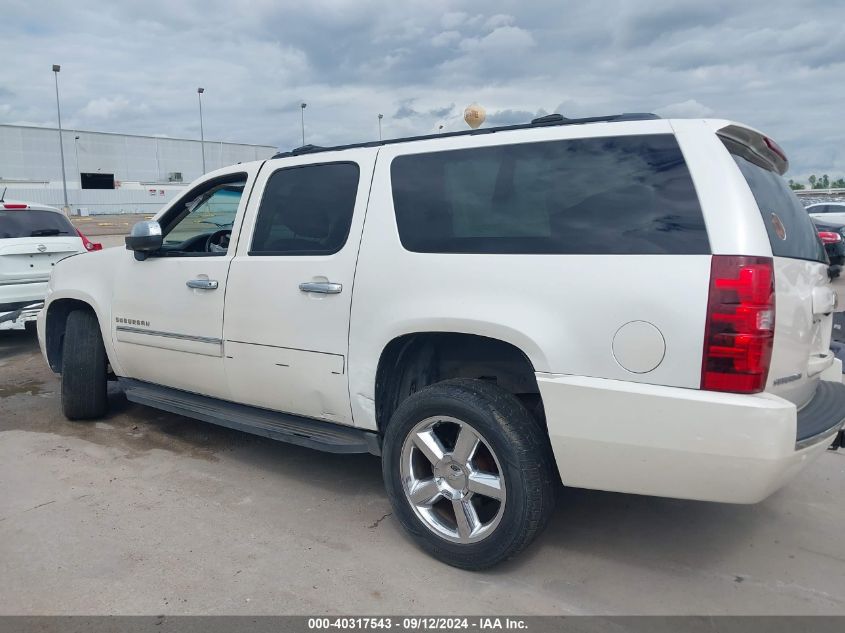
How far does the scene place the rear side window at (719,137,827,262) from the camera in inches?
108

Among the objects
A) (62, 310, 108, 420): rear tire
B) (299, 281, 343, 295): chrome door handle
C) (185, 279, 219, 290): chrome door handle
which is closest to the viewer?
(299, 281, 343, 295): chrome door handle

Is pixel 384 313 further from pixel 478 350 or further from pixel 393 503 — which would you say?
pixel 393 503

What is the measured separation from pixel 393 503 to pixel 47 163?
84.9 meters

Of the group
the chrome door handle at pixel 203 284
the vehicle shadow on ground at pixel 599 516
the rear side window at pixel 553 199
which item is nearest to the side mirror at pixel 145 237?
the chrome door handle at pixel 203 284

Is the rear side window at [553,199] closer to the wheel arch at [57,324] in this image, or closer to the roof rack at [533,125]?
the roof rack at [533,125]

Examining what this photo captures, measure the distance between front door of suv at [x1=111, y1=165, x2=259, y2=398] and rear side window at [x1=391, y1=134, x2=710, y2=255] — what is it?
138 centimetres

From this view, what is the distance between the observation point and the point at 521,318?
9.36ft

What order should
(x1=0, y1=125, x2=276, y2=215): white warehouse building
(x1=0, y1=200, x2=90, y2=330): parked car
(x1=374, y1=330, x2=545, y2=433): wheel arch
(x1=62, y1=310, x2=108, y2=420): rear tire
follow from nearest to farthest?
(x1=374, y1=330, x2=545, y2=433): wheel arch, (x1=62, y1=310, x2=108, y2=420): rear tire, (x1=0, y1=200, x2=90, y2=330): parked car, (x1=0, y1=125, x2=276, y2=215): white warehouse building

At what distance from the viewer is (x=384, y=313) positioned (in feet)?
10.8

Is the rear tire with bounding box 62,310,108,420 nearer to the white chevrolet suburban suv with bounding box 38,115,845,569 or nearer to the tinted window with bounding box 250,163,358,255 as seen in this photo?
the white chevrolet suburban suv with bounding box 38,115,845,569

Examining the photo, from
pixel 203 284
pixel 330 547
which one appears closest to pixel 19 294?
pixel 203 284

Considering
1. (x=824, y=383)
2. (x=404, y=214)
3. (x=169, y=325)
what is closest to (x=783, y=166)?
(x=824, y=383)

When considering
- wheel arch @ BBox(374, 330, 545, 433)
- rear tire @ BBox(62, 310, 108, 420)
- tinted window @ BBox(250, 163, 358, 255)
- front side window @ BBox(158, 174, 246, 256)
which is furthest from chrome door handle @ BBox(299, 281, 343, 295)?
rear tire @ BBox(62, 310, 108, 420)

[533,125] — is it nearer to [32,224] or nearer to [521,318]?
[521,318]
